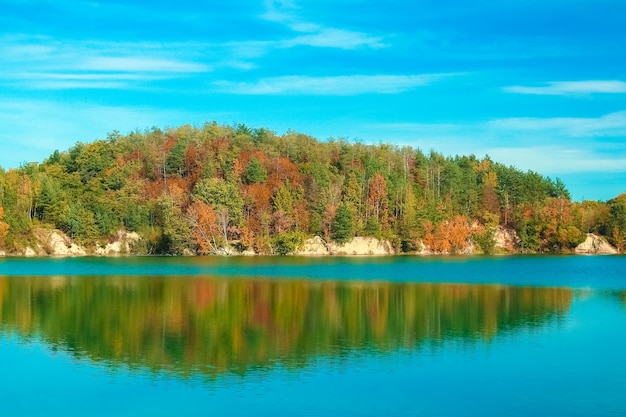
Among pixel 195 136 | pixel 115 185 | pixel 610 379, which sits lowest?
pixel 610 379

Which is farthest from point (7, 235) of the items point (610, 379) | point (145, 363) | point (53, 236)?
point (610, 379)

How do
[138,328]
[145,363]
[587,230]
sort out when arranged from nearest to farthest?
[145,363]
[138,328]
[587,230]

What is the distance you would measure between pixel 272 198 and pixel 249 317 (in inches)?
3280

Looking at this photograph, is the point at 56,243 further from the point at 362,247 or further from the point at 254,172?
the point at 362,247

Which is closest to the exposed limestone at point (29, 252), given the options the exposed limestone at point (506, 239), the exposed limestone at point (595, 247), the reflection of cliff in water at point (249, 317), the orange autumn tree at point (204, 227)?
the orange autumn tree at point (204, 227)

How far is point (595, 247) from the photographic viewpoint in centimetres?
12269

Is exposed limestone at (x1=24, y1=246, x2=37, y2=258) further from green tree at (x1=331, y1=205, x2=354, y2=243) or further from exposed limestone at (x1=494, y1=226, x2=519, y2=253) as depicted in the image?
→ exposed limestone at (x1=494, y1=226, x2=519, y2=253)

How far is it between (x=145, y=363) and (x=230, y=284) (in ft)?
88.7

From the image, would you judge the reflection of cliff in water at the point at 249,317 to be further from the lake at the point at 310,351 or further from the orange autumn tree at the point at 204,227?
the orange autumn tree at the point at 204,227

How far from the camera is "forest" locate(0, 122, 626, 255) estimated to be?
10569cm

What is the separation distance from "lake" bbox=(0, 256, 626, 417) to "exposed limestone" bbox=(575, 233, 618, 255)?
80931 mm

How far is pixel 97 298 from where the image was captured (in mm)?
39250

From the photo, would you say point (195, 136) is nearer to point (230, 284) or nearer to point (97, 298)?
point (230, 284)

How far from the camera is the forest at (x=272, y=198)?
10569cm
